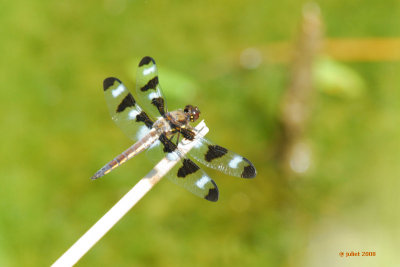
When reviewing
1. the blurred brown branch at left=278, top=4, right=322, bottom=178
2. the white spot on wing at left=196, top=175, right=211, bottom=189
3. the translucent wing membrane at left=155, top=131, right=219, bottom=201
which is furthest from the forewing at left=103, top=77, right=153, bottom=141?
the blurred brown branch at left=278, top=4, right=322, bottom=178

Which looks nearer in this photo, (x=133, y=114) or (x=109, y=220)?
(x=109, y=220)

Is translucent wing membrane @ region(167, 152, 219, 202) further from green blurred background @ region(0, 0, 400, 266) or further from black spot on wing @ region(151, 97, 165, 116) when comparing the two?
green blurred background @ region(0, 0, 400, 266)

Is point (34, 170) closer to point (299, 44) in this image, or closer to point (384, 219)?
point (299, 44)

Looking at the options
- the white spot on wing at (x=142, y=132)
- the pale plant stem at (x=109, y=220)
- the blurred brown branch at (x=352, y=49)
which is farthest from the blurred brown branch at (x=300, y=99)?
the pale plant stem at (x=109, y=220)

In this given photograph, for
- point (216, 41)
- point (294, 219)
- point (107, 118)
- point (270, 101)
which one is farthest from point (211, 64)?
point (294, 219)

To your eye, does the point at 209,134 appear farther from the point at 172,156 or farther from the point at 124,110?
the point at 172,156

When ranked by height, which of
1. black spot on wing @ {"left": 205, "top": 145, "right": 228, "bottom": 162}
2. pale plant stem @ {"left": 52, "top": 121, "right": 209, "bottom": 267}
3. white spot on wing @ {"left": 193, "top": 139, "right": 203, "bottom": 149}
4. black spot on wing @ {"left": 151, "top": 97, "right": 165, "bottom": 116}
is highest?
black spot on wing @ {"left": 151, "top": 97, "right": 165, "bottom": 116}

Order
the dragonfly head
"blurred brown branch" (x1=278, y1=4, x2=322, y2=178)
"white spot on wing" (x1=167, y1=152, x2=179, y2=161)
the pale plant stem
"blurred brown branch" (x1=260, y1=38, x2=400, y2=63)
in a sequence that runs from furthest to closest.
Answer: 1. "blurred brown branch" (x1=260, y1=38, x2=400, y2=63)
2. "blurred brown branch" (x1=278, y1=4, x2=322, y2=178)
3. the dragonfly head
4. "white spot on wing" (x1=167, y1=152, x2=179, y2=161)
5. the pale plant stem

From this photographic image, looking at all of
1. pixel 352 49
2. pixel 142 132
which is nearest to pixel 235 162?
pixel 142 132
